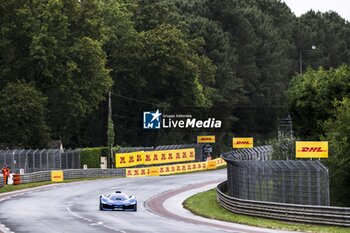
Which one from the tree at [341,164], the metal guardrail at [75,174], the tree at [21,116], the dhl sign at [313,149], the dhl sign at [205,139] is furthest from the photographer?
the dhl sign at [205,139]

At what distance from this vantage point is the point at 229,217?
42.7 m

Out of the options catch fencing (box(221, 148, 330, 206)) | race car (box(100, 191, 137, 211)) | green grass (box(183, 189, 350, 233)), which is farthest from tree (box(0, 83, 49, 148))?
catch fencing (box(221, 148, 330, 206))

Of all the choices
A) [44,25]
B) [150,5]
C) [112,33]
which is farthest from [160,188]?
[150,5]

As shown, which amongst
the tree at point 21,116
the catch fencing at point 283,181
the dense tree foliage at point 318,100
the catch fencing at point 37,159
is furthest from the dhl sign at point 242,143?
the catch fencing at point 283,181

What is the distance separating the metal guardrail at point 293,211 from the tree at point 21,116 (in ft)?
141

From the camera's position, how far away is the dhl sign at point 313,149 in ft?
144

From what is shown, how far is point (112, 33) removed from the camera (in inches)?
4254

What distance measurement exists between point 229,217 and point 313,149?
225 inches

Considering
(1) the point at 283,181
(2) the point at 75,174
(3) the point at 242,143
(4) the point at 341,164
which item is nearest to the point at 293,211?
(1) the point at 283,181

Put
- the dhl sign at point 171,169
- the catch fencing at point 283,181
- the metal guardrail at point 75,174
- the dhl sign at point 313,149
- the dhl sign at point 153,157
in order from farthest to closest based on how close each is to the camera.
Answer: the dhl sign at point 153,157 < the dhl sign at point 171,169 < the metal guardrail at point 75,174 < the dhl sign at point 313,149 < the catch fencing at point 283,181

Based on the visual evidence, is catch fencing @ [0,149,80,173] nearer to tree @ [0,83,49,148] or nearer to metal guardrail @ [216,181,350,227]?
tree @ [0,83,49,148]

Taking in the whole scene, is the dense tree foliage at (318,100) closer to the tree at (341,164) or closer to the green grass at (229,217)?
the tree at (341,164)

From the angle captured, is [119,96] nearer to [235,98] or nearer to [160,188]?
[235,98]

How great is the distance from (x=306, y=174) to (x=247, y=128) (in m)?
73.5
